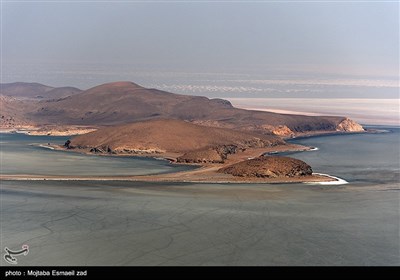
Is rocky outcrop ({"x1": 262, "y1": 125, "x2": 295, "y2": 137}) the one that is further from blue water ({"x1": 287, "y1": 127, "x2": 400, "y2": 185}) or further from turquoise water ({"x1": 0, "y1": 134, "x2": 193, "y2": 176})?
turquoise water ({"x1": 0, "y1": 134, "x2": 193, "y2": 176})

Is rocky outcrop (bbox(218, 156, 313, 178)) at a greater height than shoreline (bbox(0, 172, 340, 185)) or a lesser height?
greater

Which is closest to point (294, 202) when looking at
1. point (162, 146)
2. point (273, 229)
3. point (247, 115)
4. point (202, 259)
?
point (273, 229)

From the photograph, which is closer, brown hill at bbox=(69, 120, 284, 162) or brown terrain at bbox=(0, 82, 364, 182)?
brown terrain at bbox=(0, 82, 364, 182)

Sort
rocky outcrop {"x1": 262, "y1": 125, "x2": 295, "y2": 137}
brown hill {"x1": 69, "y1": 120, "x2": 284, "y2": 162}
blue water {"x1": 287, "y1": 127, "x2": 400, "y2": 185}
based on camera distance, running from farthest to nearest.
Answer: rocky outcrop {"x1": 262, "y1": 125, "x2": 295, "y2": 137} → brown hill {"x1": 69, "y1": 120, "x2": 284, "y2": 162} → blue water {"x1": 287, "y1": 127, "x2": 400, "y2": 185}

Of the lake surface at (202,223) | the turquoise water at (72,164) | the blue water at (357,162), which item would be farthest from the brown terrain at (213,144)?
the blue water at (357,162)

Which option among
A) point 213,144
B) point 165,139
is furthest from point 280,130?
point 165,139

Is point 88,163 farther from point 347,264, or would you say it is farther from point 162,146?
point 347,264

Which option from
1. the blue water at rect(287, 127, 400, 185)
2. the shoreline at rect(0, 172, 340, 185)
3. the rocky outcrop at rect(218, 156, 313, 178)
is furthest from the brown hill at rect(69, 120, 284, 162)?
the shoreline at rect(0, 172, 340, 185)
